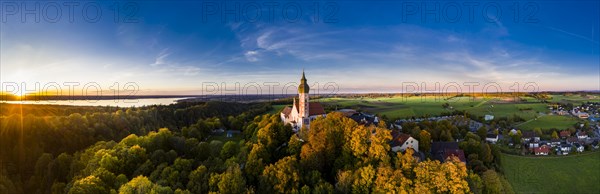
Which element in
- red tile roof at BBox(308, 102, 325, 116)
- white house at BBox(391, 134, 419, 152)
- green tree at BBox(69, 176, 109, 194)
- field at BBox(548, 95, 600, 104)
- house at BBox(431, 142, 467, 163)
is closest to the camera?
green tree at BBox(69, 176, 109, 194)

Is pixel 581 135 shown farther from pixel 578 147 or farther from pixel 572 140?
pixel 578 147

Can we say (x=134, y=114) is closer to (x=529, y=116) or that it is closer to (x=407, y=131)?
(x=407, y=131)

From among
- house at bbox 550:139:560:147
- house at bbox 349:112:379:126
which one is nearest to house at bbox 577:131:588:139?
house at bbox 550:139:560:147

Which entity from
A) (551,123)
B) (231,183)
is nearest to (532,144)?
(551,123)

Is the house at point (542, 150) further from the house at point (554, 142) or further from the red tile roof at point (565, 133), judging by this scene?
the red tile roof at point (565, 133)

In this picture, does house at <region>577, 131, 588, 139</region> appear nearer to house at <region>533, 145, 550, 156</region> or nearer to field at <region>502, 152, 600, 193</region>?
field at <region>502, 152, 600, 193</region>

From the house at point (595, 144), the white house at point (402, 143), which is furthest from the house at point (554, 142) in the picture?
the white house at point (402, 143)
